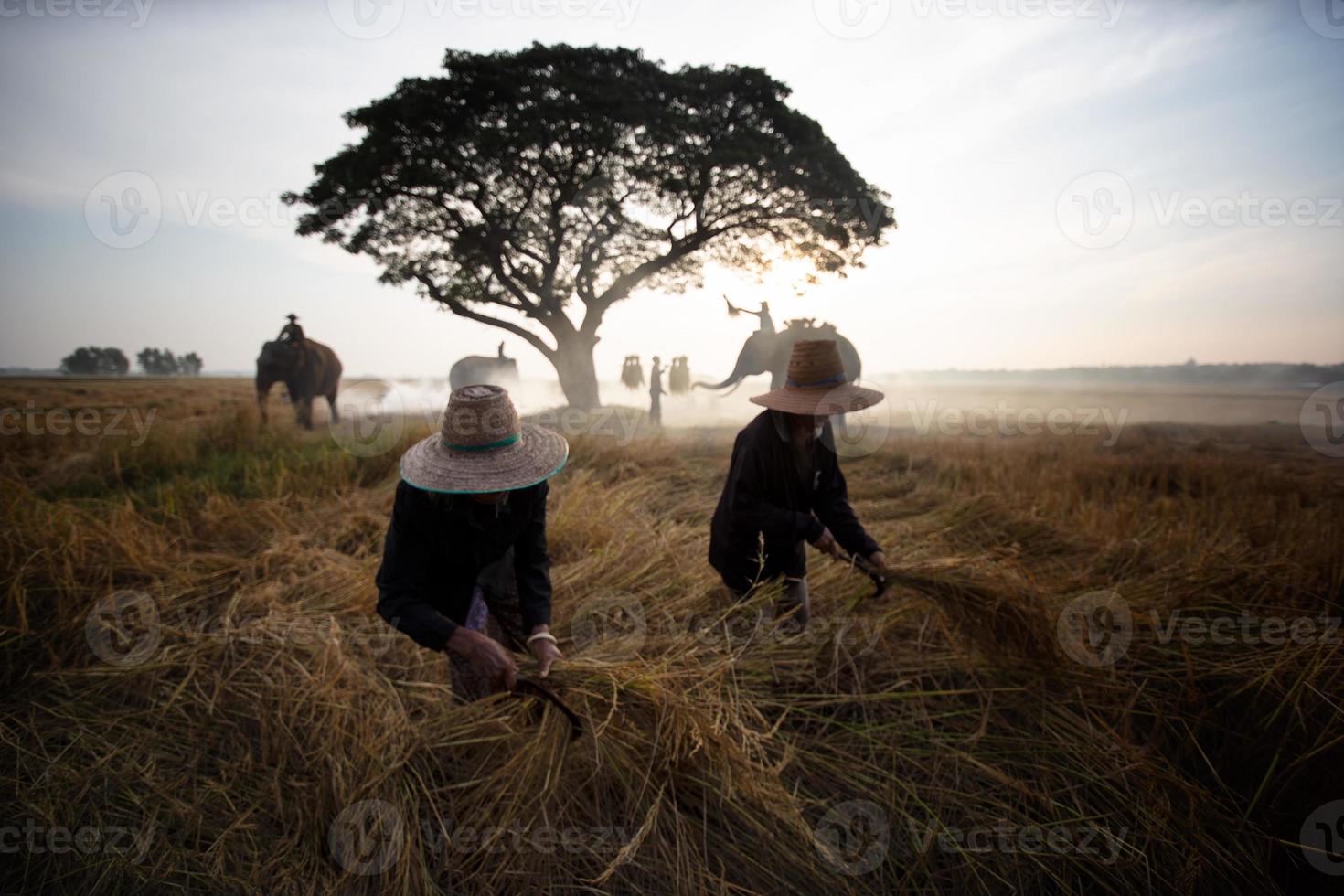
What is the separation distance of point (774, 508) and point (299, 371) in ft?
42.3

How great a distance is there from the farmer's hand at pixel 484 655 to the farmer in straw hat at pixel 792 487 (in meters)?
1.12

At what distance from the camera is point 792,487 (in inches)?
93.7

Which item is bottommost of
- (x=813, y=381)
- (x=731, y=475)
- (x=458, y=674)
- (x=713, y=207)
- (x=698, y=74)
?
(x=458, y=674)

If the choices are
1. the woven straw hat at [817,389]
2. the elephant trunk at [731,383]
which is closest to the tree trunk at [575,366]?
the elephant trunk at [731,383]

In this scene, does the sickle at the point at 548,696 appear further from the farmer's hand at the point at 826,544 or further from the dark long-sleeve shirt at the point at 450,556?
the farmer's hand at the point at 826,544

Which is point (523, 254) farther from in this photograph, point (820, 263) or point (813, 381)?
point (813, 381)

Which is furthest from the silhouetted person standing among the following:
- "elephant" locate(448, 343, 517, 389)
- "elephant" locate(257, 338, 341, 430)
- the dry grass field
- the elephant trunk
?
the dry grass field

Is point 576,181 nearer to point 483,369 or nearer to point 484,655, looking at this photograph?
point 483,369

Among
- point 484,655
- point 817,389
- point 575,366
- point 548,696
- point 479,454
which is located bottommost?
point 548,696

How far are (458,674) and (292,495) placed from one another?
351 centimetres

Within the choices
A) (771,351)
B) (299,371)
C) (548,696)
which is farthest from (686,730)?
(299,371)

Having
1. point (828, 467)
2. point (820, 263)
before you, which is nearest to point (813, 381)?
point (828, 467)

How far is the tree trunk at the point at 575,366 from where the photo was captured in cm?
1577

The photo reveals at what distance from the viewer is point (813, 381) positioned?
242 centimetres
